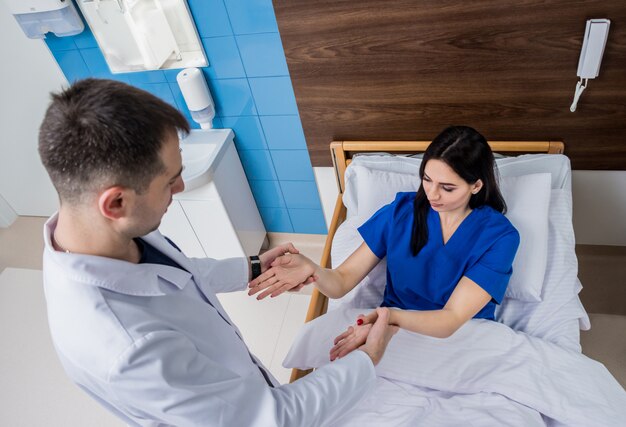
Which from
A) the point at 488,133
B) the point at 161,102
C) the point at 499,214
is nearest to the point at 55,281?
the point at 161,102

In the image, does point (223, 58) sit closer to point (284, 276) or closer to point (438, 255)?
point (284, 276)

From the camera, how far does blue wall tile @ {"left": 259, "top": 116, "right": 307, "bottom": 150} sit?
2232 millimetres

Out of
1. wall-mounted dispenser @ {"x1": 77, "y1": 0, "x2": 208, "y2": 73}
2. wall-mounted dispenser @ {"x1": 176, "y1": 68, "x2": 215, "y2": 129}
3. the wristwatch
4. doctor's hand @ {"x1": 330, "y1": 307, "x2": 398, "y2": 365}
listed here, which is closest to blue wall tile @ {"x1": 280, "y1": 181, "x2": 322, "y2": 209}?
wall-mounted dispenser @ {"x1": 176, "y1": 68, "x2": 215, "y2": 129}

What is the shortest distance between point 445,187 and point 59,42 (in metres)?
1.91

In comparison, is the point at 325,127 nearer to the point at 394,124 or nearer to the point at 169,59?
the point at 394,124

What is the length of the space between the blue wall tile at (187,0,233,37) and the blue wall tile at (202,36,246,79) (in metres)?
0.03

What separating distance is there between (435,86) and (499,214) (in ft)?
2.17

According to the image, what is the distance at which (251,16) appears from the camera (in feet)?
6.28

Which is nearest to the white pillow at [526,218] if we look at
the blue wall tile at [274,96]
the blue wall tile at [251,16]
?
the blue wall tile at [274,96]

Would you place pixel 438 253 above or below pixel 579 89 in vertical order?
below

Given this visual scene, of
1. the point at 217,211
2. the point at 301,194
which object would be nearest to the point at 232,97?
the point at 217,211

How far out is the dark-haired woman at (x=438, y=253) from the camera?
138 cm

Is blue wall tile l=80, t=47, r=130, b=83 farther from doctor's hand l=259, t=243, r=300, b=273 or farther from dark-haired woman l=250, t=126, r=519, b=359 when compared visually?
dark-haired woman l=250, t=126, r=519, b=359

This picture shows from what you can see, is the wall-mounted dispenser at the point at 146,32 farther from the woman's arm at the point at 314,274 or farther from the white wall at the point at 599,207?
the white wall at the point at 599,207
